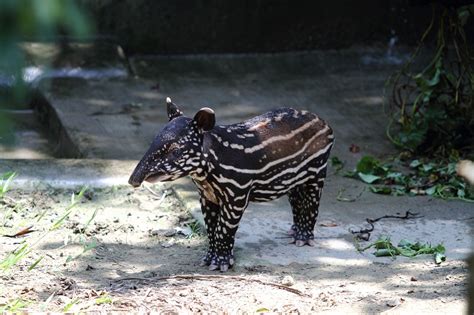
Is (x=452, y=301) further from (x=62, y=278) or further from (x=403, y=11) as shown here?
(x=403, y=11)

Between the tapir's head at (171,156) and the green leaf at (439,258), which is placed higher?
the tapir's head at (171,156)

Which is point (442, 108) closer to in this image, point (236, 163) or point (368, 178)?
point (368, 178)

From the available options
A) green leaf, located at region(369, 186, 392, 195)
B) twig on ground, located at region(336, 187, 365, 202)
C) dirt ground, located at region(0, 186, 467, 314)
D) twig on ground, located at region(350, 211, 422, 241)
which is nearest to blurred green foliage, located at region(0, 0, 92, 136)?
dirt ground, located at region(0, 186, 467, 314)


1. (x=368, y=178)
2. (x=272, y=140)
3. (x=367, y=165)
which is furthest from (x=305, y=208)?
(x=367, y=165)

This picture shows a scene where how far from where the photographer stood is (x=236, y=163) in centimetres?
480

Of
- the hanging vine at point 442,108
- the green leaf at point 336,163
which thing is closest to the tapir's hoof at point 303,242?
the green leaf at point 336,163

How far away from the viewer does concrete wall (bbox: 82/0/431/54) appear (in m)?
10.3

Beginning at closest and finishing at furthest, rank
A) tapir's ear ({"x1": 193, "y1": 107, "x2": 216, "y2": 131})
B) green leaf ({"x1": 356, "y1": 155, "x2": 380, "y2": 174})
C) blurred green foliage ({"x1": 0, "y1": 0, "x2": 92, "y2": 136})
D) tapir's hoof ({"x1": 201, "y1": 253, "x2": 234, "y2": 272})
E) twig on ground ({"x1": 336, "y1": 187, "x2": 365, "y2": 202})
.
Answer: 1. blurred green foliage ({"x1": 0, "y1": 0, "x2": 92, "y2": 136})
2. tapir's ear ({"x1": 193, "y1": 107, "x2": 216, "y2": 131})
3. tapir's hoof ({"x1": 201, "y1": 253, "x2": 234, "y2": 272})
4. twig on ground ({"x1": 336, "y1": 187, "x2": 365, "y2": 202})
5. green leaf ({"x1": 356, "y1": 155, "x2": 380, "y2": 174})

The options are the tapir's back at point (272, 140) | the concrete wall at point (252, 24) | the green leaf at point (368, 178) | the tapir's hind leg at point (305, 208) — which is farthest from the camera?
the concrete wall at point (252, 24)

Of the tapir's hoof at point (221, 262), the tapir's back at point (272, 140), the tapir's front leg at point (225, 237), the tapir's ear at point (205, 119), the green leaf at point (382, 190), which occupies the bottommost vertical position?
the green leaf at point (382, 190)

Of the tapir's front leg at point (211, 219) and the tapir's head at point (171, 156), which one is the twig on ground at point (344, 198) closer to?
the tapir's front leg at point (211, 219)

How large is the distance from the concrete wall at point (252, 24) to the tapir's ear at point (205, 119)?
550cm

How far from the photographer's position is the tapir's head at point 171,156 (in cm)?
466

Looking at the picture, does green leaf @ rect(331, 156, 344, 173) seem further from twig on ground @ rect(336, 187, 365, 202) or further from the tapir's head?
the tapir's head
